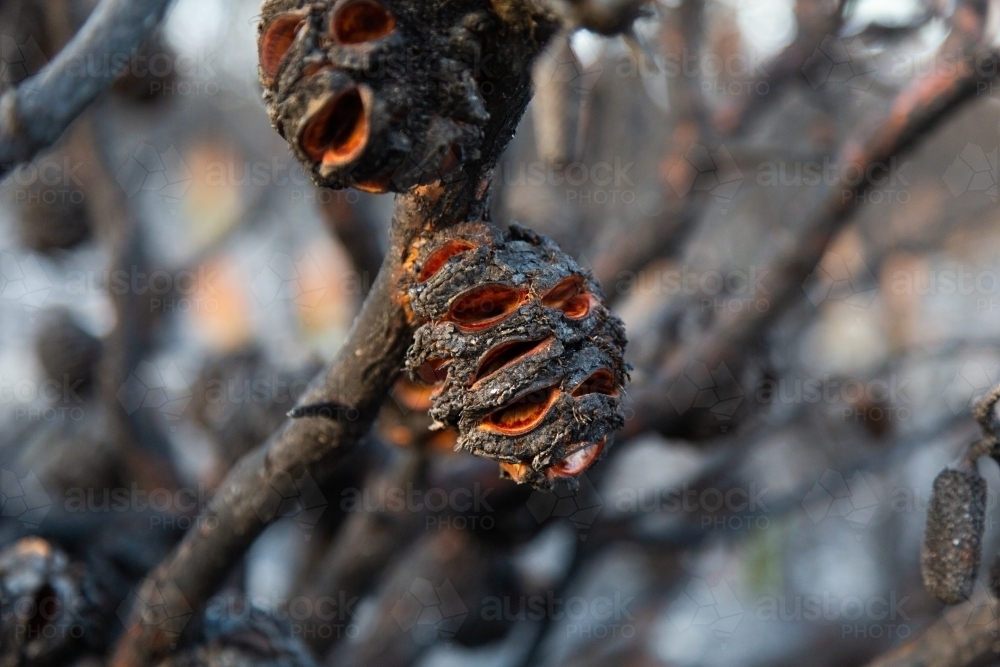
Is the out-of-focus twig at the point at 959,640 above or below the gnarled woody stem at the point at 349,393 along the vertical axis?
below

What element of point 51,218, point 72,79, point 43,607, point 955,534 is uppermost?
point 72,79

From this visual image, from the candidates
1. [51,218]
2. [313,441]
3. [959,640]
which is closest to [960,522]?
[959,640]

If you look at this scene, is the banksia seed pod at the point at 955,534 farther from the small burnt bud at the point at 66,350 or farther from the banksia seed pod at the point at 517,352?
the small burnt bud at the point at 66,350

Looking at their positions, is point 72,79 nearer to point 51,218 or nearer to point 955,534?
point 955,534

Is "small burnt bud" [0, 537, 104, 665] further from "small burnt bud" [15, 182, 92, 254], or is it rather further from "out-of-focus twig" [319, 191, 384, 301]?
"small burnt bud" [15, 182, 92, 254]

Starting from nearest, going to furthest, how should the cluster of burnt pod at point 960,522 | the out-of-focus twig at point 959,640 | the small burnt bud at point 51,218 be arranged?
the cluster of burnt pod at point 960,522 < the out-of-focus twig at point 959,640 < the small burnt bud at point 51,218

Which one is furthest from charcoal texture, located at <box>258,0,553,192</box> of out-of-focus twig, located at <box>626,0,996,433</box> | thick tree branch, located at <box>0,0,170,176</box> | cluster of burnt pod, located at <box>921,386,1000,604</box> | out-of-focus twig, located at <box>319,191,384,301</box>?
out-of-focus twig, located at <box>626,0,996,433</box>

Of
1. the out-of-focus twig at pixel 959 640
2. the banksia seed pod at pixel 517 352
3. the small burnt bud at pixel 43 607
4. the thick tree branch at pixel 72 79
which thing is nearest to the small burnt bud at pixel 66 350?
the small burnt bud at pixel 43 607
